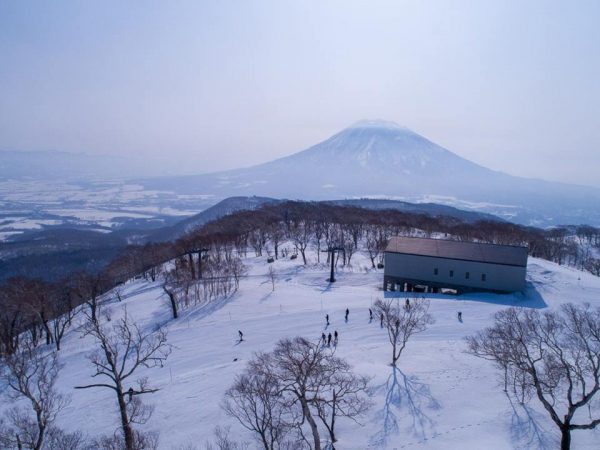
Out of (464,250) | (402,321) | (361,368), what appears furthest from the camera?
(464,250)

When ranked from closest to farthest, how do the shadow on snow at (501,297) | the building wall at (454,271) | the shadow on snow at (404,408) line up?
the shadow on snow at (404,408)
the shadow on snow at (501,297)
the building wall at (454,271)

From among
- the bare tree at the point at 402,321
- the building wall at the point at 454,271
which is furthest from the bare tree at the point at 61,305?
the building wall at the point at 454,271

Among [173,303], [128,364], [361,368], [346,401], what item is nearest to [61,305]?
[173,303]

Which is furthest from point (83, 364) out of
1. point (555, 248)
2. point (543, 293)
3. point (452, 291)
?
point (555, 248)

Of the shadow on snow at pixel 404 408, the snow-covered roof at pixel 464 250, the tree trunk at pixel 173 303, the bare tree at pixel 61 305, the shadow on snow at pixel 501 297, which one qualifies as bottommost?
the bare tree at pixel 61 305

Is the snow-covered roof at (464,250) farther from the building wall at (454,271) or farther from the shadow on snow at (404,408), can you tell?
the shadow on snow at (404,408)

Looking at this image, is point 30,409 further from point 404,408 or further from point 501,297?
point 501,297

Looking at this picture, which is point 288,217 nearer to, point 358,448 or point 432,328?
point 432,328
